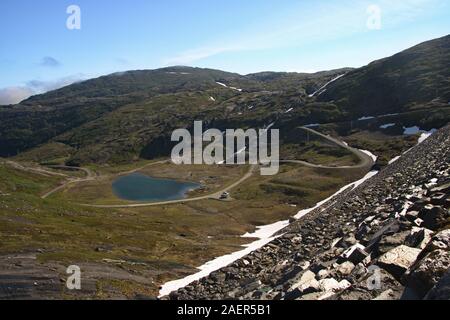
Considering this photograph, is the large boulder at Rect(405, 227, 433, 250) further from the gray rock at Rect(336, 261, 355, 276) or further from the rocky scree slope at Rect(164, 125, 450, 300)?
the gray rock at Rect(336, 261, 355, 276)

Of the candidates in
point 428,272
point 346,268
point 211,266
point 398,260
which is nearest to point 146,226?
point 211,266

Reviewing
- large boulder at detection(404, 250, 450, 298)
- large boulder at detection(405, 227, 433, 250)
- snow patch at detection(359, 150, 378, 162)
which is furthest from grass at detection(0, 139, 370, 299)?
large boulder at detection(404, 250, 450, 298)

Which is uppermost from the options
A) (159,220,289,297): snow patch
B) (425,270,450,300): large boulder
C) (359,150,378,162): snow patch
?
(425,270,450,300): large boulder

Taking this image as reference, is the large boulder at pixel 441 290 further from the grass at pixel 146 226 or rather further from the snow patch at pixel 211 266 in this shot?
the snow patch at pixel 211 266

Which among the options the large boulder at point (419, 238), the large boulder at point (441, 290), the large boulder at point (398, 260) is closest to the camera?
the large boulder at point (441, 290)

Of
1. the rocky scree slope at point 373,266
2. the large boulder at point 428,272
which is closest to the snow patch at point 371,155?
the rocky scree slope at point 373,266

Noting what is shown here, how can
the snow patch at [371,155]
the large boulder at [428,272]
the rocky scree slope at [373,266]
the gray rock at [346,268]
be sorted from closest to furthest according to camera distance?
the large boulder at [428,272] < the rocky scree slope at [373,266] < the gray rock at [346,268] < the snow patch at [371,155]

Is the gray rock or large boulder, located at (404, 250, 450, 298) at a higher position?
large boulder, located at (404, 250, 450, 298)

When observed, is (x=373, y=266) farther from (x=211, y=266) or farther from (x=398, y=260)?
(x=211, y=266)
